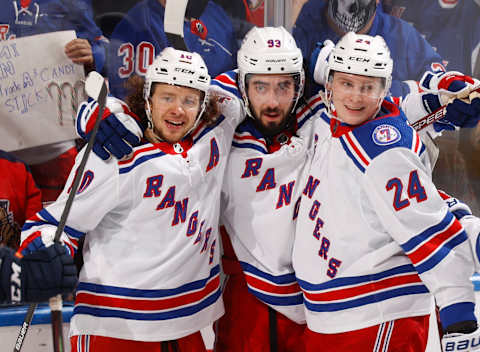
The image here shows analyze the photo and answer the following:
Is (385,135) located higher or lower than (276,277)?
higher

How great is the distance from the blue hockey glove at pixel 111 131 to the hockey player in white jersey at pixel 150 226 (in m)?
0.04

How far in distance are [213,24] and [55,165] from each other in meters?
1.01

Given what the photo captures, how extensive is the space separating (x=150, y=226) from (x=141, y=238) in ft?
0.16

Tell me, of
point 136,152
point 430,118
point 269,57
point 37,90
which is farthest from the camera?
point 37,90

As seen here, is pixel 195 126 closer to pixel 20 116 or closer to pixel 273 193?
pixel 273 193

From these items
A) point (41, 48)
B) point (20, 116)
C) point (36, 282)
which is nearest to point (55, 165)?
point (20, 116)

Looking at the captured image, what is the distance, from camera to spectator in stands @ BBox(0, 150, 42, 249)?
2.31 metres

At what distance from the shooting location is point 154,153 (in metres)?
1.82

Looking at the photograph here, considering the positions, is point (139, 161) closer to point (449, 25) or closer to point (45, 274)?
point (45, 274)

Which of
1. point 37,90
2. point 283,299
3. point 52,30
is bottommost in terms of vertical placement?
point 283,299

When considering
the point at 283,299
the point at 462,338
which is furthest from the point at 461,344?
the point at 283,299

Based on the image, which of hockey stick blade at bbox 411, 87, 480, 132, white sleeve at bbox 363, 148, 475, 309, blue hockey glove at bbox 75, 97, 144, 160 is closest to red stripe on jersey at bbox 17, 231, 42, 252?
blue hockey glove at bbox 75, 97, 144, 160

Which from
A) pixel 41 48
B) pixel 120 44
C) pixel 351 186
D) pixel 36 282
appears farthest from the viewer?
pixel 120 44

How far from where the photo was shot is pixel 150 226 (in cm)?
183
